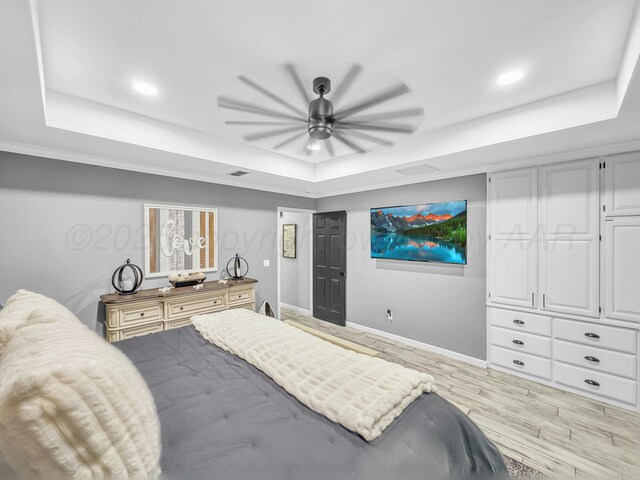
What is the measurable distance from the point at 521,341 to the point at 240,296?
343cm

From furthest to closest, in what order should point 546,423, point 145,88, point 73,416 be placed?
point 546,423
point 145,88
point 73,416

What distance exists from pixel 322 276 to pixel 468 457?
4012 millimetres

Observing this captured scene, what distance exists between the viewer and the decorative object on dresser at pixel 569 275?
8.21ft

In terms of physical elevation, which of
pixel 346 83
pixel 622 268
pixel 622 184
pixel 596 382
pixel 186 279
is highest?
pixel 346 83

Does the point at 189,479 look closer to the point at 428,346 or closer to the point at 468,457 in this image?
the point at 468,457

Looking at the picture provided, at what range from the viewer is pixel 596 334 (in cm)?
264

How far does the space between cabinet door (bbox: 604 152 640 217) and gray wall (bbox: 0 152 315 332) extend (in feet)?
14.8

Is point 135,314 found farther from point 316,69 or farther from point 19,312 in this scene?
point 316,69

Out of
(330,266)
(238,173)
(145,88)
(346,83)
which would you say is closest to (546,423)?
A: (346,83)

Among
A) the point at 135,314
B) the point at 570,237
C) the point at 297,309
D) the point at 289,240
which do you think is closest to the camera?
the point at 570,237

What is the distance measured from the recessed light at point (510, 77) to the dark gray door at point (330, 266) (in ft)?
9.77

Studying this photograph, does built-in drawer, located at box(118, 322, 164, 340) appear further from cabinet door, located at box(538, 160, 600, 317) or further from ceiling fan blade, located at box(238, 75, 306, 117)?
cabinet door, located at box(538, 160, 600, 317)

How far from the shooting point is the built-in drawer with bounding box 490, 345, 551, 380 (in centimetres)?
289

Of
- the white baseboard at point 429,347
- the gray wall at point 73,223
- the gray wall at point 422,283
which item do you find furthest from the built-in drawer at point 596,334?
the gray wall at point 73,223
